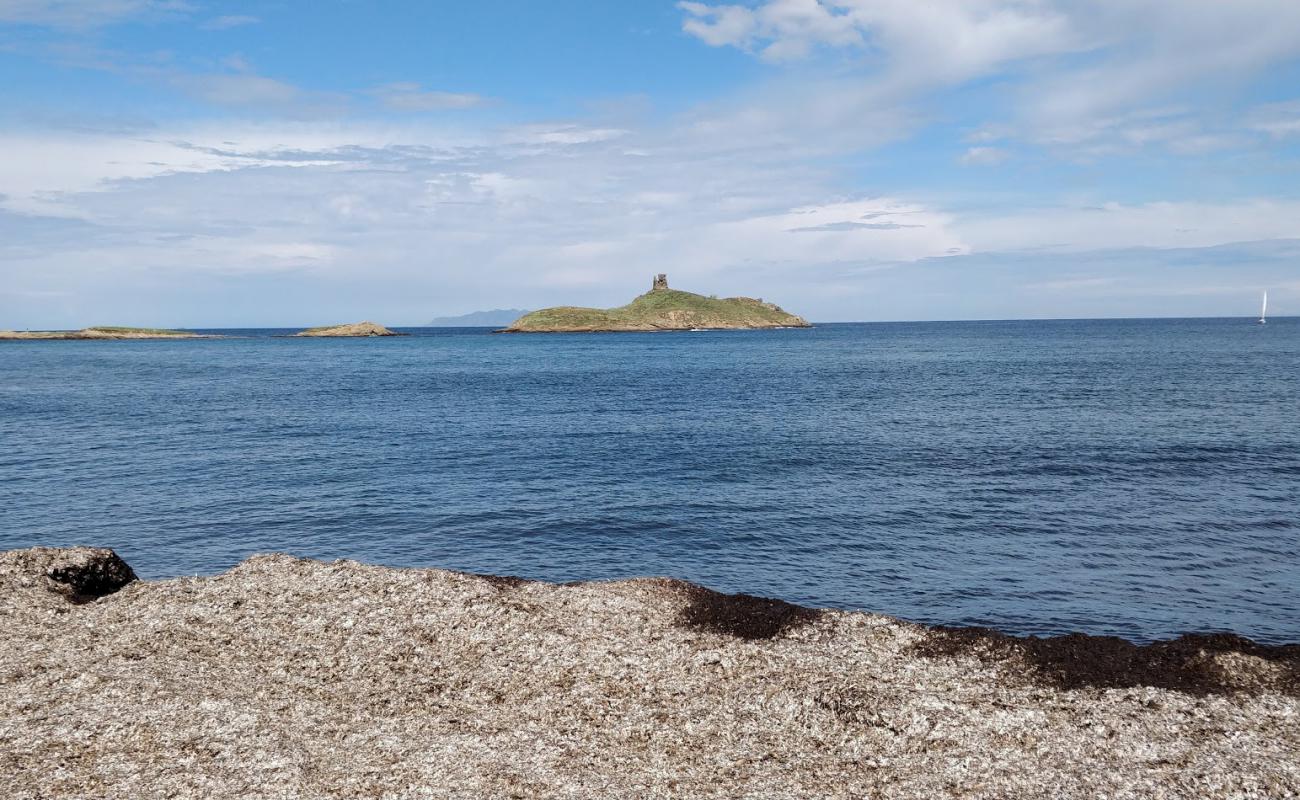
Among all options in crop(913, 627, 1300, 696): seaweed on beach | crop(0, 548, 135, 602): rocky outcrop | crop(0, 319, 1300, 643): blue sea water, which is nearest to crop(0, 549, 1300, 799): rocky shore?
crop(913, 627, 1300, 696): seaweed on beach

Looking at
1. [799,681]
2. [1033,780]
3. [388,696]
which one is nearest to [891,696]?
[799,681]

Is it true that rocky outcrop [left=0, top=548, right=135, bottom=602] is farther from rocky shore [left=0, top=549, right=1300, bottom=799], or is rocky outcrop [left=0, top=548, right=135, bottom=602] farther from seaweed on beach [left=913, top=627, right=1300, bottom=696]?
seaweed on beach [left=913, top=627, right=1300, bottom=696]

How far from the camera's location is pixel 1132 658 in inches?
711

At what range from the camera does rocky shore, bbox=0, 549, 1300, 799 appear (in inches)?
531

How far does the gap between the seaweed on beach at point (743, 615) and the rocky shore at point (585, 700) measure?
8 centimetres

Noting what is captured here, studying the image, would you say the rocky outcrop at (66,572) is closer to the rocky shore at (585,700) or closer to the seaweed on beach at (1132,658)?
the rocky shore at (585,700)

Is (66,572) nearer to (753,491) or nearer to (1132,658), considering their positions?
(753,491)

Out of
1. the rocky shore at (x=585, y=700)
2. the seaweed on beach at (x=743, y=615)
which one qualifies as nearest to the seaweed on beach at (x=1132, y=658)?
the rocky shore at (x=585, y=700)

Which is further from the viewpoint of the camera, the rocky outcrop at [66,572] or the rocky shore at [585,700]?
the rocky outcrop at [66,572]

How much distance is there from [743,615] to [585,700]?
5700 millimetres

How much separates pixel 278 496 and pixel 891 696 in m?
31.1

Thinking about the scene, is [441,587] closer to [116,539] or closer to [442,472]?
[116,539]

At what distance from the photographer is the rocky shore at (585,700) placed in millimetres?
13477

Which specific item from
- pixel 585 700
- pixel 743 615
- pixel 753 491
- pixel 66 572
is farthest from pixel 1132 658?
pixel 66 572
